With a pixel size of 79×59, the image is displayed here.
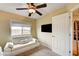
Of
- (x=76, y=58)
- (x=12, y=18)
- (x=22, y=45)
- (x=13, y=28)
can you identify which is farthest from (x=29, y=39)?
(x=76, y=58)

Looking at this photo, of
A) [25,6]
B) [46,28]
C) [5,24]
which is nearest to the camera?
[25,6]

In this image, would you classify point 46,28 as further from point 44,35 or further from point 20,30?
point 20,30

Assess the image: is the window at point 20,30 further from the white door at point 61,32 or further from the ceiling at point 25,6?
the white door at point 61,32

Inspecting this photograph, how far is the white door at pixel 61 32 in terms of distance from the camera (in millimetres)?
2134

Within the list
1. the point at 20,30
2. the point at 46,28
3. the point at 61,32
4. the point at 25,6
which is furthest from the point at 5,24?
the point at 61,32

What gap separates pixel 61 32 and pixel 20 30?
3.42ft

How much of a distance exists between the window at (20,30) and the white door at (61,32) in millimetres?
622

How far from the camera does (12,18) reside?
1907 mm

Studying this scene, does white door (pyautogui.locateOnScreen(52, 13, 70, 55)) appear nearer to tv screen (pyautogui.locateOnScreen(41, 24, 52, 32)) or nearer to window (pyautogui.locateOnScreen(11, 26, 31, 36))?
tv screen (pyautogui.locateOnScreen(41, 24, 52, 32))

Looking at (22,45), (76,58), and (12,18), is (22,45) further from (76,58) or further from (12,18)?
(76,58)

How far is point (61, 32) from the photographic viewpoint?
7.35 feet

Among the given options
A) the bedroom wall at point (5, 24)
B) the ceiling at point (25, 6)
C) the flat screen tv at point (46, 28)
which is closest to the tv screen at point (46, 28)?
the flat screen tv at point (46, 28)

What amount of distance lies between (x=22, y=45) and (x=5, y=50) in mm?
386

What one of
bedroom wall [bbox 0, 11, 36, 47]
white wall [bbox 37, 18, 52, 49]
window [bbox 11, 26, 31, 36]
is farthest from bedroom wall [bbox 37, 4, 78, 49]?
bedroom wall [bbox 0, 11, 36, 47]
